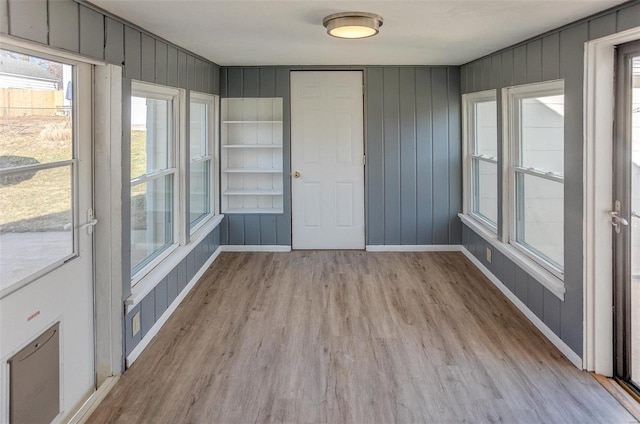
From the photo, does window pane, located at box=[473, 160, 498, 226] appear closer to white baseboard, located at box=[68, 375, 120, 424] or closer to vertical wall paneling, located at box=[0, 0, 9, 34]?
white baseboard, located at box=[68, 375, 120, 424]

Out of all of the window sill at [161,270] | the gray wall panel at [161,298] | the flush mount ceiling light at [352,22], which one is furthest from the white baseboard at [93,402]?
the flush mount ceiling light at [352,22]

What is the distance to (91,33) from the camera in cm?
245

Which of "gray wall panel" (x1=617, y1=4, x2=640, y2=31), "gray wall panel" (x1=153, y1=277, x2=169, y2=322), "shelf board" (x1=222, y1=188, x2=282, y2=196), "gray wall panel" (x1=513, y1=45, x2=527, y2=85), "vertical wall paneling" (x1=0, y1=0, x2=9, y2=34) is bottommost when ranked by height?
"gray wall panel" (x1=153, y1=277, x2=169, y2=322)

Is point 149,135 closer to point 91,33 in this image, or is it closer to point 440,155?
point 91,33

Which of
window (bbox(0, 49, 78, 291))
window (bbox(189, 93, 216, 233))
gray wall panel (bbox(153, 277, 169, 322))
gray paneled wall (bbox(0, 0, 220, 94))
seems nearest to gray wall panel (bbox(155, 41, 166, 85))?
gray paneled wall (bbox(0, 0, 220, 94))

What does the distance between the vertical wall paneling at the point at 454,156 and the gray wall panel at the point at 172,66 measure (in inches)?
125

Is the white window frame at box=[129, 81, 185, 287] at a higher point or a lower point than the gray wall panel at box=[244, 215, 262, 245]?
higher

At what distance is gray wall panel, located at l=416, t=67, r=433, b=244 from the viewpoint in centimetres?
552

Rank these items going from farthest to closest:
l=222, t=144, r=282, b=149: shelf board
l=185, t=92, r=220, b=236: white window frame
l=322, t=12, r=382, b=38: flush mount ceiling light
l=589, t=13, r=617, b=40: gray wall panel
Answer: l=222, t=144, r=282, b=149: shelf board → l=185, t=92, r=220, b=236: white window frame → l=322, t=12, r=382, b=38: flush mount ceiling light → l=589, t=13, r=617, b=40: gray wall panel

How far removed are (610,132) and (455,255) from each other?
2.97 metres

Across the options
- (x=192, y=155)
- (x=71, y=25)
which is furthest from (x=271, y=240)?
(x=71, y=25)

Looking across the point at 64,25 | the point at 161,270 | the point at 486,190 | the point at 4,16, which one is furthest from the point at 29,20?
the point at 486,190

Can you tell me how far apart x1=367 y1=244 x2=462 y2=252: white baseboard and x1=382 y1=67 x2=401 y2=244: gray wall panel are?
0.06m

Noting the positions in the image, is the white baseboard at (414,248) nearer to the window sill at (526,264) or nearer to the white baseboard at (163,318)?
the window sill at (526,264)
